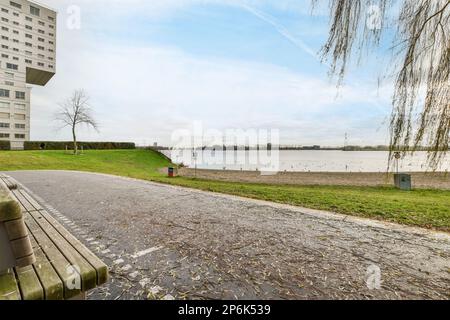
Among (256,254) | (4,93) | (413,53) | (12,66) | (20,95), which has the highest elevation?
(12,66)

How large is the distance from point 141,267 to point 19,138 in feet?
195

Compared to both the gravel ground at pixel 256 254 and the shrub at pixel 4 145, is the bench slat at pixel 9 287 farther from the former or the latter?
the shrub at pixel 4 145

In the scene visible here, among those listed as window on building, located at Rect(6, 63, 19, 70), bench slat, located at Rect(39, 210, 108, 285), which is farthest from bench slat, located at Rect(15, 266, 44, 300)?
window on building, located at Rect(6, 63, 19, 70)

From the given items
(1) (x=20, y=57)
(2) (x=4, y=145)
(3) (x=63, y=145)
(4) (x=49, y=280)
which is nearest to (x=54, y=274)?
(4) (x=49, y=280)

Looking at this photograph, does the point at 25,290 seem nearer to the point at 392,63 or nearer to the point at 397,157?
the point at 397,157

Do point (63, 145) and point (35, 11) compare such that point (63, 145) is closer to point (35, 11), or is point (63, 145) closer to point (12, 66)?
point (12, 66)

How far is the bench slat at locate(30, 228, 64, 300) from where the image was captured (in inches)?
71.2

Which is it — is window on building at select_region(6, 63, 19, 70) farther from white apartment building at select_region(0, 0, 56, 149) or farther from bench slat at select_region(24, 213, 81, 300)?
bench slat at select_region(24, 213, 81, 300)

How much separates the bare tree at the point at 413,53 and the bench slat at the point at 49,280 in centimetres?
462

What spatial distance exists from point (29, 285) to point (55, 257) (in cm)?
44

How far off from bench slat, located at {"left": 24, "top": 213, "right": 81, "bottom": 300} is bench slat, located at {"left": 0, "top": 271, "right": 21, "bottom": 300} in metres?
0.27

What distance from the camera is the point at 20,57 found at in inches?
1870
